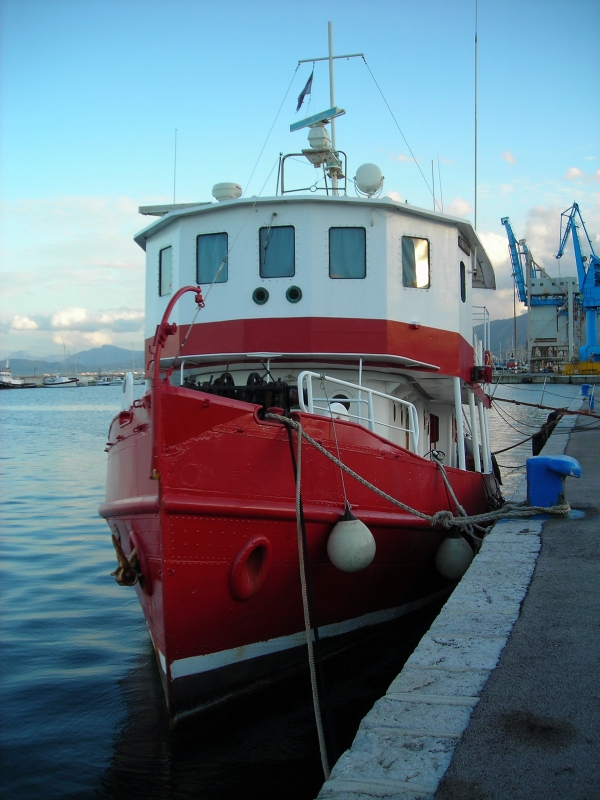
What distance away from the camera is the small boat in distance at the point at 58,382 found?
144m

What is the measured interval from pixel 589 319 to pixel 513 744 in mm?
77703

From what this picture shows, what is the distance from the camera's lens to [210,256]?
831 centimetres

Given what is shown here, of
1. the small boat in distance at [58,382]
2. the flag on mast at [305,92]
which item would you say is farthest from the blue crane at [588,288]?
the small boat in distance at [58,382]

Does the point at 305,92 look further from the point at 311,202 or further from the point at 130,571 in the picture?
the point at 130,571

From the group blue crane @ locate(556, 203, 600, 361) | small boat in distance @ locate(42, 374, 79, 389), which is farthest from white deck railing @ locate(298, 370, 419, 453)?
small boat in distance @ locate(42, 374, 79, 389)

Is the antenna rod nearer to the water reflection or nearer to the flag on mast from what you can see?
the flag on mast

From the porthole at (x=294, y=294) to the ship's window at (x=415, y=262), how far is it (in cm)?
126

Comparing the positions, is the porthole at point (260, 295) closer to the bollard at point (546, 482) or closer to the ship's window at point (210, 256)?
the ship's window at point (210, 256)

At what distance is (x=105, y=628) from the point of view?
29.2ft

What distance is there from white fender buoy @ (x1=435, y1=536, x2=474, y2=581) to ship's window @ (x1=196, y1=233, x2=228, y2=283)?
385cm

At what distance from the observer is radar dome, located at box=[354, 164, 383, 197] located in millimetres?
9117

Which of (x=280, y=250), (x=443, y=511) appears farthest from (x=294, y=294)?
(x=443, y=511)

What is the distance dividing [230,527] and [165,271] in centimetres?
444

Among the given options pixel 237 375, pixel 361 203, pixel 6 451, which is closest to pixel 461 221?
pixel 361 203
